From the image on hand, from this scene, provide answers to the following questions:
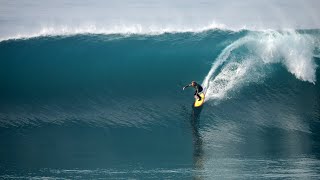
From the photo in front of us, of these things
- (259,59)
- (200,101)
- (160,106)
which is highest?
(259,59)

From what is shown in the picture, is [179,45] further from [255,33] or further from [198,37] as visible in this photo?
[255,33]

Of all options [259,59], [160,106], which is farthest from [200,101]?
[259,59]

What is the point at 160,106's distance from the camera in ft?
54.5

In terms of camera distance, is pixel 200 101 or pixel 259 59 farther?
pixel 259 59

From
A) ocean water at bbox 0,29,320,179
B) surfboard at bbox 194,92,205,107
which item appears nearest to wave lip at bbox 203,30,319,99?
ocean water at bbox 0,29,320,179

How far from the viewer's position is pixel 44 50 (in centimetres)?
2034

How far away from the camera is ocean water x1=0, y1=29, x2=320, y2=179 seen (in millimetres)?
12031

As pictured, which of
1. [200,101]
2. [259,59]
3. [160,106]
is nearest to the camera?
[200,101]

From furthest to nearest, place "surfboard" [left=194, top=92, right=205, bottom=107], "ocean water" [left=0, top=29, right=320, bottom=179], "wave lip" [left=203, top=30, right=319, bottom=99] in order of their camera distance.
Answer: "wave lip" [left=203, top=30, right=319, bottom=99] < "surfboard" [left=194, top=92, right=205, bottom=107] < "ocean water" [left=0, top=29, right=320, bottom=179]

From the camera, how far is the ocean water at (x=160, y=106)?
1203 centimetres

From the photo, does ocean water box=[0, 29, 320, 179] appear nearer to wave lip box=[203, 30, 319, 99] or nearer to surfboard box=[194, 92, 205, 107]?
wave lip box=[203, 30, 319, 99]

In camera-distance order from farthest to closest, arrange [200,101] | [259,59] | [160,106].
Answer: [259,59], [160,106], [200,101]

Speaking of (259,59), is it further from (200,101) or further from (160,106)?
(200,101)

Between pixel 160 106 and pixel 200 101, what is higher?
pixel 160 106
